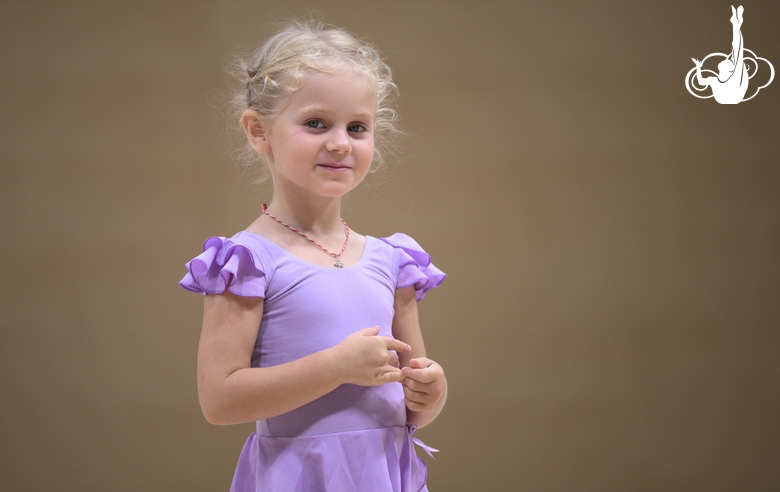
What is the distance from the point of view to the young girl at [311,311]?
0.90 metres

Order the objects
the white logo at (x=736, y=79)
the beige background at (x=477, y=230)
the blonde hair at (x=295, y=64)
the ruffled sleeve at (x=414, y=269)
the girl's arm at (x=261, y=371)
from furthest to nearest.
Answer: the white logo at (x=736, y=79) < the beige background at (x=477, y=230) < the ruffled sleeve at (x=414, y=269) < the blonde hair at (x=295, y=64) < the girl's arm at (x=261, y=371)

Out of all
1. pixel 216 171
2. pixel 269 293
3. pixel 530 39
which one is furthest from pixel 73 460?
pixel 530 39

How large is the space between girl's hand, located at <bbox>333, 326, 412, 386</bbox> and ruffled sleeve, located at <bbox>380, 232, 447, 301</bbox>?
19 cm

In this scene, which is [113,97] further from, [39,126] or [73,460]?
[73,460]

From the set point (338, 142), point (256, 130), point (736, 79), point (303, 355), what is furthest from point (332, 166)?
point (736, 79)

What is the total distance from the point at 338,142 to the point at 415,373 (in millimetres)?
313

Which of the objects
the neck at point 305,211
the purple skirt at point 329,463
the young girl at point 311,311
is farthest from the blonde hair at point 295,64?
the purple skirt at point 329,463

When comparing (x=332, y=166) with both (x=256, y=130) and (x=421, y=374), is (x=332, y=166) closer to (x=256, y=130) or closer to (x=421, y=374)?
(x=256, y=130)

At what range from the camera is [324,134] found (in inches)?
38.4

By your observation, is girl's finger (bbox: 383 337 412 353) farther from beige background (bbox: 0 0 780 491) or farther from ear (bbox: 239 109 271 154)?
beige background (bbox: 0 0 780 491)

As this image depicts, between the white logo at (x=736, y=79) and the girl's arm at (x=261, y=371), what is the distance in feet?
6.45

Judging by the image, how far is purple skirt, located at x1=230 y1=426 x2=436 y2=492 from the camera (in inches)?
36.2

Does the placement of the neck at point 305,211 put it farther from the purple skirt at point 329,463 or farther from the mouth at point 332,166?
the purple skirt at point 329,463

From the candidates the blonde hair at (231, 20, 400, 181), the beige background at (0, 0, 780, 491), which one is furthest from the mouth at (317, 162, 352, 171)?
the beige background at (0, 0, 780, 491)
